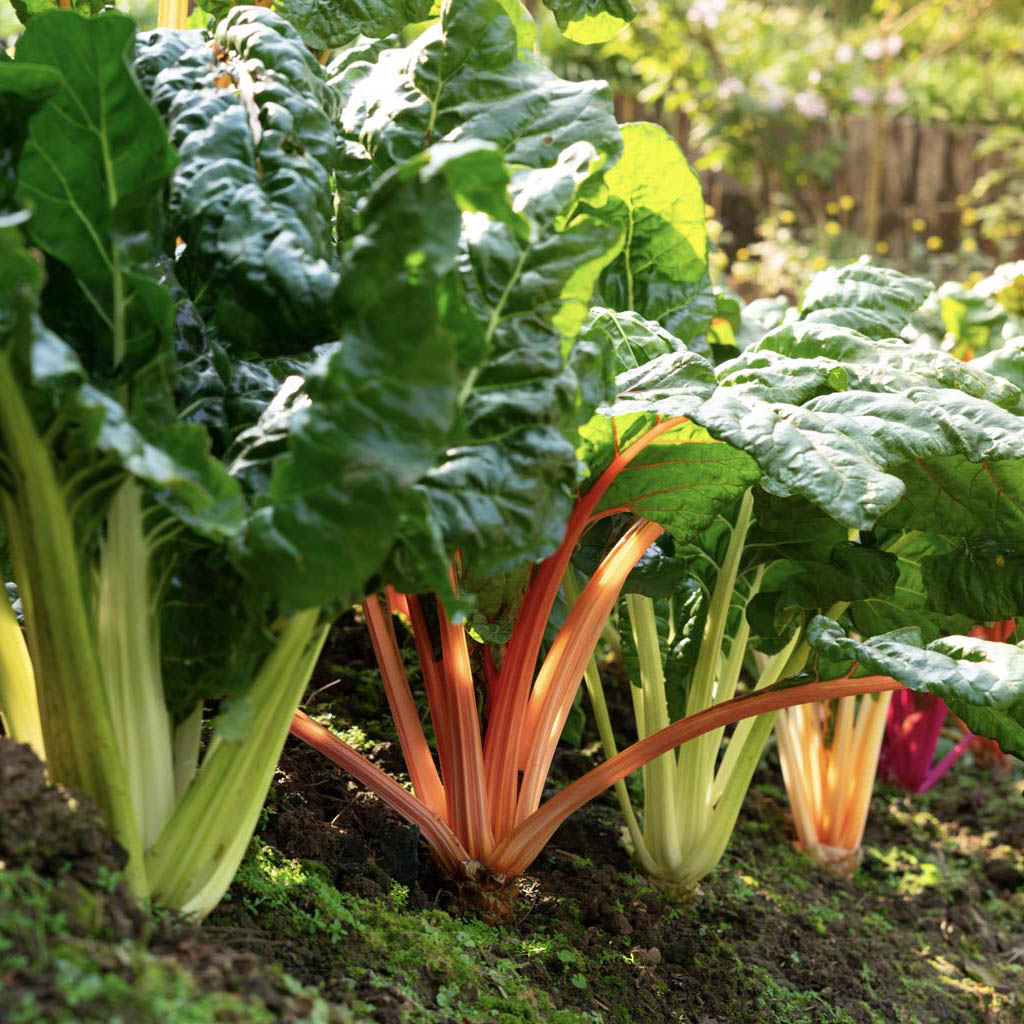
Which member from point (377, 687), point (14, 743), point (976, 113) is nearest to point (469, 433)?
point (14, 743)

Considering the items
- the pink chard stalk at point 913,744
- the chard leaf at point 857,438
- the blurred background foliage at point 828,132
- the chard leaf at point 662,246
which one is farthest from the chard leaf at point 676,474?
the blurred background foliage at point 828,132

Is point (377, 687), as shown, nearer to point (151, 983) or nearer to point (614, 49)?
point (151, 983)

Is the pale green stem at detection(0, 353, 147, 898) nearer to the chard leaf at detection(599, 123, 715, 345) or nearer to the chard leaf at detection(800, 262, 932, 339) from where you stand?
the chard leaf at detection(599, 123, 715, 345)

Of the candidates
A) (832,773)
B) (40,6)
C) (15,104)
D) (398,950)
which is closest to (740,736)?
(832,773)

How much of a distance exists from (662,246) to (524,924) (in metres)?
1.33

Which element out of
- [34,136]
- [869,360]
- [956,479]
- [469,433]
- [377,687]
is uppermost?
[34,136]

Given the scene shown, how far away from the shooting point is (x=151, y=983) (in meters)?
1.04

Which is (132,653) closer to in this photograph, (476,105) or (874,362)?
(476,105)

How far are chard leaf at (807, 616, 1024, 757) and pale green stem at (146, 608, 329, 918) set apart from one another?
778 millimetres

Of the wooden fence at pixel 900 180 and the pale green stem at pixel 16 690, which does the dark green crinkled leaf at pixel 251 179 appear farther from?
the wooden fence at pixel 900 180

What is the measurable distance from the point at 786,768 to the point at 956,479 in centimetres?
105

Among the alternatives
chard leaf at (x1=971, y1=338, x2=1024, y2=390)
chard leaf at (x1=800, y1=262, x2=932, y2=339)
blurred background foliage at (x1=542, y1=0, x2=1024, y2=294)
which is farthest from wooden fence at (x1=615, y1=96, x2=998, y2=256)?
chard leaf at (x1=971, y1=338, x2=1024, y2=390)

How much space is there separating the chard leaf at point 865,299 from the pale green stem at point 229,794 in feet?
4.88

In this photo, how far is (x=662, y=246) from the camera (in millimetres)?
2242
